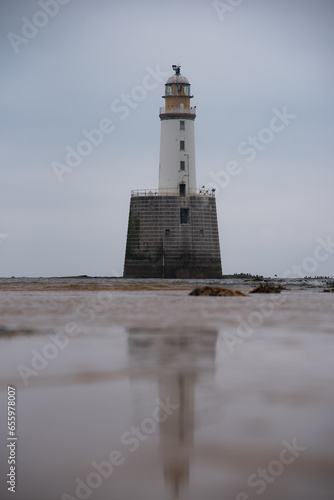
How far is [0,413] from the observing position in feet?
13.9

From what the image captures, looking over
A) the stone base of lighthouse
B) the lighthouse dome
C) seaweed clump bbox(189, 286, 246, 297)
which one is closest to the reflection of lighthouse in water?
seaweed clump bbox(189, 286, 246, 297)

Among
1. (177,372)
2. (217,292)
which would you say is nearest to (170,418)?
(177,372)

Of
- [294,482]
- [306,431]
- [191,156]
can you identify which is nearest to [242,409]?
[306,431]

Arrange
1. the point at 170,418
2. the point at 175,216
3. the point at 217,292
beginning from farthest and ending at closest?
the point at 175,216 < the point at 217,292 < the point at 170,418

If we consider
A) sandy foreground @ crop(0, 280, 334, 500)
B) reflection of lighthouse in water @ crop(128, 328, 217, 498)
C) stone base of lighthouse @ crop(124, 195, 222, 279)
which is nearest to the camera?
sandy foreground @ crop(0, 280, 334, 500)

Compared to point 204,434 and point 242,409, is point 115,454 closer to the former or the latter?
point 204,434

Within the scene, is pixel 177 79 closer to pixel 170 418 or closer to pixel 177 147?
pixel 177 147

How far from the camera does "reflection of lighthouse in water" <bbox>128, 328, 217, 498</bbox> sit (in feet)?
11.3

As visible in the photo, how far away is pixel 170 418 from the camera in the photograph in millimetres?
4148

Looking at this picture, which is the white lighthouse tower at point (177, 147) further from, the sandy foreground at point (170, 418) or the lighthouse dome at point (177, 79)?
the sandy foreground at point (170, 418)

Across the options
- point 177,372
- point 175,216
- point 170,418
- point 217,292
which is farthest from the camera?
point 175,216

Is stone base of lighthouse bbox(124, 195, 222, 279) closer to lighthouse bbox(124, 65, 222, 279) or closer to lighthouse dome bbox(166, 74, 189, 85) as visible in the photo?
lighthouse bbox(124, 65, 222, 279)

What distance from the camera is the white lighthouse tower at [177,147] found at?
1793 inches

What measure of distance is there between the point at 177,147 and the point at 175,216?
448 centimetres
